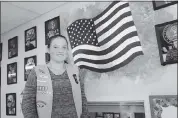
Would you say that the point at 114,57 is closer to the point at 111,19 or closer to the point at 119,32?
the point at 119,32

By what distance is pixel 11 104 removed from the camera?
2990mm

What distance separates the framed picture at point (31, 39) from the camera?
2.75m

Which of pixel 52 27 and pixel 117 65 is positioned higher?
pixel 52 27

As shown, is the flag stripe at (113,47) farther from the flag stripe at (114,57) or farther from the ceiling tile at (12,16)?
the ceiling tile at (12,16)

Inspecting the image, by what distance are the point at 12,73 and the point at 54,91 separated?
5.66ft

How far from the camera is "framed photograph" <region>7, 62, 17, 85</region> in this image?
3002mm

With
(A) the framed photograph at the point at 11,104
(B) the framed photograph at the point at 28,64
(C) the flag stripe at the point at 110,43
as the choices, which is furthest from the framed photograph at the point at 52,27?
(A) the framed photograph at the point at 11,104

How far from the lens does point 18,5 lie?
96.0 inches

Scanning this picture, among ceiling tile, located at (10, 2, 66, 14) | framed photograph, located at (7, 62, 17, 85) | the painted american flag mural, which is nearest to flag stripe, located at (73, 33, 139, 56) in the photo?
the painted american flag mural

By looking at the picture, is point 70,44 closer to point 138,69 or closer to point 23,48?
point 138,69

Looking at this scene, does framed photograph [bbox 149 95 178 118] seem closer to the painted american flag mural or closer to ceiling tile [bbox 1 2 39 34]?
the painted american flag mural

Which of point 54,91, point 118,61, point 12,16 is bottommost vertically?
point 54,91

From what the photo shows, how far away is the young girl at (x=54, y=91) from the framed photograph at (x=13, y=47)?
154 centimetres

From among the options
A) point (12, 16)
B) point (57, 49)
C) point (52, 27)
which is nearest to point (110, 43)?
point (57, 49)
